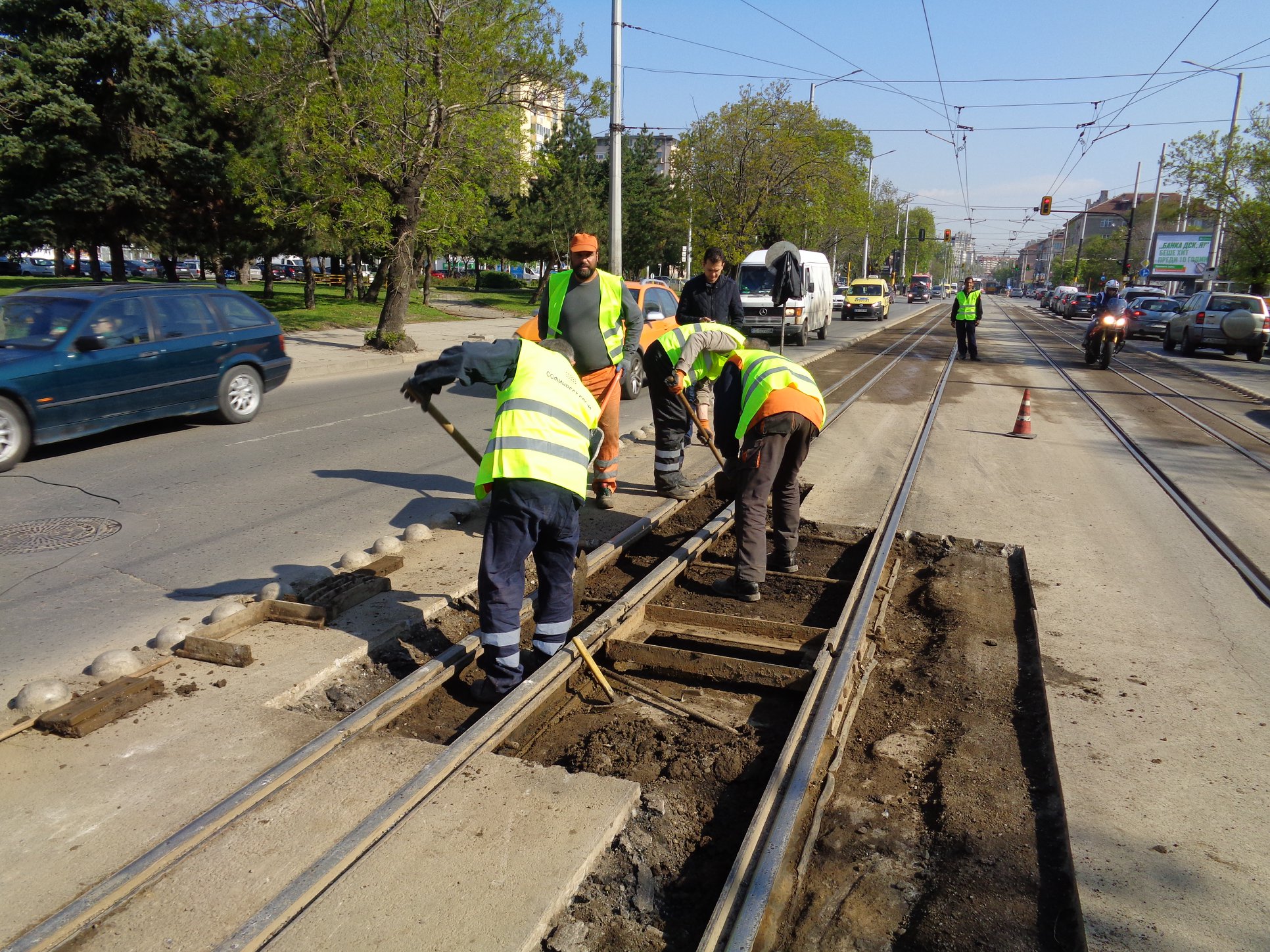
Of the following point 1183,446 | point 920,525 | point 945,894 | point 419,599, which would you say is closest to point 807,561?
point 920,525

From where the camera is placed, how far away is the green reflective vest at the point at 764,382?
5.54 m

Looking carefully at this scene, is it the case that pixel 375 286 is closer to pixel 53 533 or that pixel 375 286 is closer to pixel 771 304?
pixel 771 304

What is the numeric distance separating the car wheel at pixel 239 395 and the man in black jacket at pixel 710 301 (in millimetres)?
5600

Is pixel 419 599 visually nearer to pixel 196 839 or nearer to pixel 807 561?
pixel 196 839

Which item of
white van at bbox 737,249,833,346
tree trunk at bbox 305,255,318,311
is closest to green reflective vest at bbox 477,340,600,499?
white van at bbox 737,249,833,346

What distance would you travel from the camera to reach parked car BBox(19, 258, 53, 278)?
50.1 meters

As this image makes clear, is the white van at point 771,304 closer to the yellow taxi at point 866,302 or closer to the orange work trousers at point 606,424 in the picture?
the yellow taxi at point 866,302

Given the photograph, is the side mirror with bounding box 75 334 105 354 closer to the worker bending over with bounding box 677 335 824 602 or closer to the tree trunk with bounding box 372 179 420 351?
the worker bending over with bounding box 677 335 824 602

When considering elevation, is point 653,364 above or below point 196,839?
above

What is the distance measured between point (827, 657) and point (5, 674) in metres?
4.05

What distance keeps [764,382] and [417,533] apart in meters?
2.77

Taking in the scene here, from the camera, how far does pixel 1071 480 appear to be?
9375mm

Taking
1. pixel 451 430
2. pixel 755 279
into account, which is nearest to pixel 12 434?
pixel 451 430

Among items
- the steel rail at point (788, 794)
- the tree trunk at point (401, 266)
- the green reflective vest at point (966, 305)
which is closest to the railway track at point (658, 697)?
the steel rail at point (788, 794)
